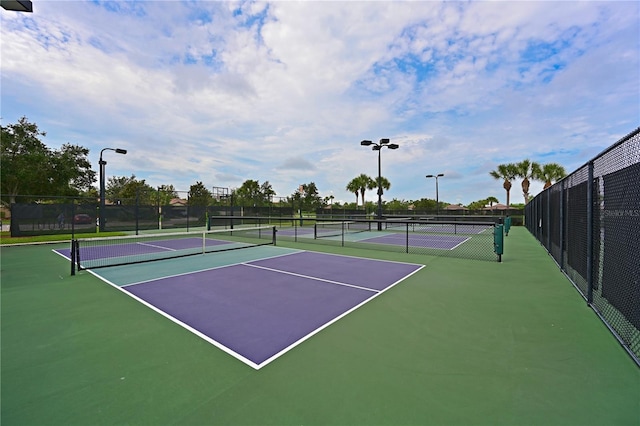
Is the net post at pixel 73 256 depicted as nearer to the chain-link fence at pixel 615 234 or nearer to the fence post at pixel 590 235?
the chain-link fence at pixel 615 234

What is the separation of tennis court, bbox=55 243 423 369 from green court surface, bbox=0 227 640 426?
10.7 inches

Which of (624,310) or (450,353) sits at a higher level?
(624,310)

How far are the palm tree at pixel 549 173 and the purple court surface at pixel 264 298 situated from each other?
34687 millimetres

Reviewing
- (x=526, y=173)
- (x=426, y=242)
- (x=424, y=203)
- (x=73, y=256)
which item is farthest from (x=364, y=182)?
(x=73, y=256)

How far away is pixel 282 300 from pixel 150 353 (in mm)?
2386

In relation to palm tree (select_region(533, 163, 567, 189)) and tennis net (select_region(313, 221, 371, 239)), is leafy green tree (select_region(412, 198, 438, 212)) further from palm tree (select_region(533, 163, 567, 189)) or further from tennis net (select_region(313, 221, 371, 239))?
tennis net (select_region(313, 221, 371, 239))

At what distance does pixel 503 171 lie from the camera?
36.8 meters

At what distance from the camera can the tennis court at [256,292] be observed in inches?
156

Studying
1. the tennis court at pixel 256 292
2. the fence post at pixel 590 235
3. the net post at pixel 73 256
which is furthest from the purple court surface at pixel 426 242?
the net post at pixel 73 256

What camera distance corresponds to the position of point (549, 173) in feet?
110

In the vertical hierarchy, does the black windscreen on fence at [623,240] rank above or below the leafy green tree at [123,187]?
below

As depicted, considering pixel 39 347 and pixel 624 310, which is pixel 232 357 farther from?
pixel 624 310

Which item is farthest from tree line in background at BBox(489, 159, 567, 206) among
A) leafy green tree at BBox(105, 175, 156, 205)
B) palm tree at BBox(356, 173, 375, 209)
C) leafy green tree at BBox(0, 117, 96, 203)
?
leafy green tree at BBox(105, 175, 156, 205)

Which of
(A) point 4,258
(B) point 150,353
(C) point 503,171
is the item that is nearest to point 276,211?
(A) point 4,258
